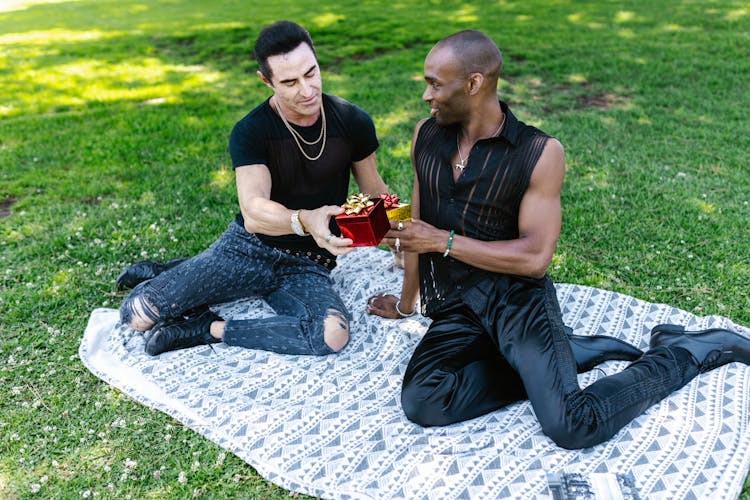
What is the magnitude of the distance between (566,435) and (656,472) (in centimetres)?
48

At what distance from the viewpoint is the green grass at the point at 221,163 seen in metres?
4.03

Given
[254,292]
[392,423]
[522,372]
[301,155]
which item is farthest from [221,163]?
[522,372]

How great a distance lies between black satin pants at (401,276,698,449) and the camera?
3.57 meters

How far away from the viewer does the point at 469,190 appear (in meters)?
3.97

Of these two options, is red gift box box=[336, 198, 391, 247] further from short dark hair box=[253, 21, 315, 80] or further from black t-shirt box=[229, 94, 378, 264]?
short dark hair box=[253, 21, 315, 80]

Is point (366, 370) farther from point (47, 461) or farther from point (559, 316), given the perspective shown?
point (47, 461)

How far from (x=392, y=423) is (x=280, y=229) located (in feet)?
5.00

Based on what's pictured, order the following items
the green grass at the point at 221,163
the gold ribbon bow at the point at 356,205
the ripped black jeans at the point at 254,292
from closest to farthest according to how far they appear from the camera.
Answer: the gold ribbon bow at the point at 356,205 < the green grass at the point at 221,163 < the ripped black jeans at the point at 254,292

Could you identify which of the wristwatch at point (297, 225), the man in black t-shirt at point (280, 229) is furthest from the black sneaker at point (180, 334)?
the wristwatch at point (297, 225)

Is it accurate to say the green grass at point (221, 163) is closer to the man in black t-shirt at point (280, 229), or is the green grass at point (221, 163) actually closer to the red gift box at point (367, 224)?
the man in black t-shirt at point (280, 229)

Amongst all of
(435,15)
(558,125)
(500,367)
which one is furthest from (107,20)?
(500,367)

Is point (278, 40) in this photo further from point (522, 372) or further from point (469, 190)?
point (522, 372)

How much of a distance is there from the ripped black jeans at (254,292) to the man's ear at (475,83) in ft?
5.96

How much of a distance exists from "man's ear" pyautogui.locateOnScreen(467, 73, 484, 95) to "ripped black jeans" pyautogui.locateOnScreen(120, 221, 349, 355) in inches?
71.5
